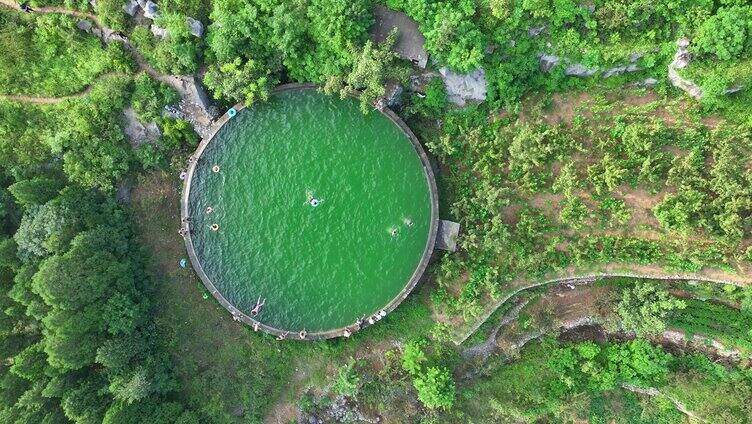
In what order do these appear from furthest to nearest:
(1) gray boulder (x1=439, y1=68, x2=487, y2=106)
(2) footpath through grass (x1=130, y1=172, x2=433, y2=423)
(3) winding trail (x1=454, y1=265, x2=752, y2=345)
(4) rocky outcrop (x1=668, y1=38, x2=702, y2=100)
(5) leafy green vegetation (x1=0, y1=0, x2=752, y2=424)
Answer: (2) footpath through grass (x1=130, y1=172, x2=433, y2=423) → (1) gray boulder (x1=439, y1=68, x2=487, y2=106) → (3) winding trail (x1=454, y1=265, x2=752, y2=345) → (5) leafy green vegetation (x1=0, y1=0, x2=752, y2=424) → (4) rocky outcrop (x1=668, y1=38, x2=702, y2=100)

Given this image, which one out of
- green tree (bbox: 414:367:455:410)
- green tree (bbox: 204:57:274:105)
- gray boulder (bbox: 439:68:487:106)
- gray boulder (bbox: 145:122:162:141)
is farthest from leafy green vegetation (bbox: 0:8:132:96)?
green tree (bbox: 414:367:455:410)

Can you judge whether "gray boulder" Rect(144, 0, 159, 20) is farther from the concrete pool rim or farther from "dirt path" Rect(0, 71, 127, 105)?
the concrete pool rim

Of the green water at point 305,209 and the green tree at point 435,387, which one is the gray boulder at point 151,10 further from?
the green tree at point 435,387

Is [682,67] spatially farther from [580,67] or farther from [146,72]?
[146,72]

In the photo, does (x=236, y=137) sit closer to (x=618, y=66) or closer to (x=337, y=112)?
(x=337, y=112)

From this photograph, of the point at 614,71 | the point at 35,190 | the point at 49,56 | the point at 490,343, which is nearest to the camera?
the point at 35,190

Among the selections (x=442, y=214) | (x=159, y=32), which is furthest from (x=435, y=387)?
(x=159, y=32)

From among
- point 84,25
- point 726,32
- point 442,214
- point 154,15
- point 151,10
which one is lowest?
point 84,25
